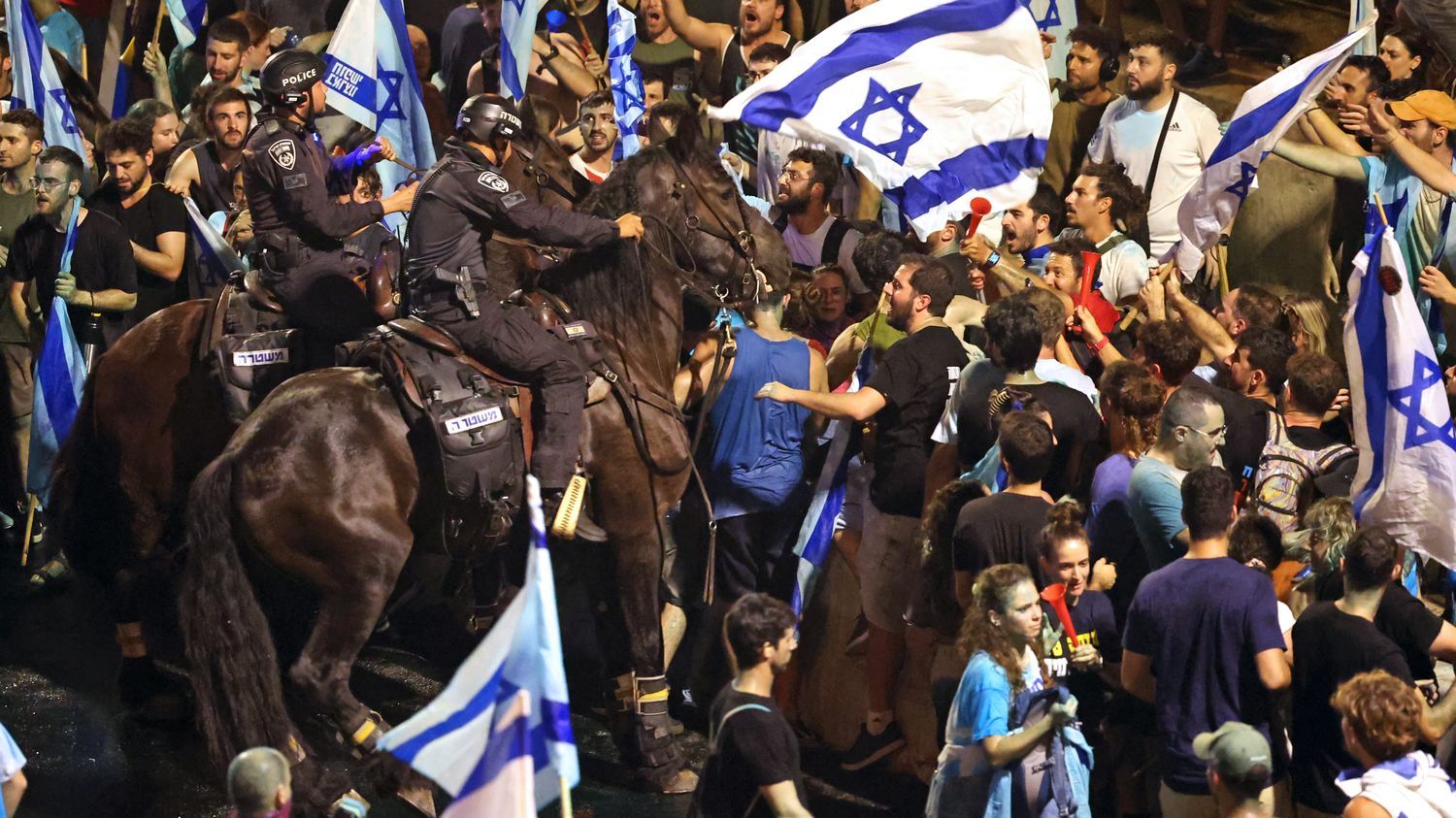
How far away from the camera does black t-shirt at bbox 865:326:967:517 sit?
30.2 feet

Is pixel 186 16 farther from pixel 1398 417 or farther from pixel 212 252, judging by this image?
pixel 1398 417

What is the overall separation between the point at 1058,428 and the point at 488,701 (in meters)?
3.93

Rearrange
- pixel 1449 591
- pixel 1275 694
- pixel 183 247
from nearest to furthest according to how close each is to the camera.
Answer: pixel 1275 694, pixel 1449 591, pixel 183 247

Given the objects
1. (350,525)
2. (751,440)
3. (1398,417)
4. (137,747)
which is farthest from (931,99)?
(137,747)

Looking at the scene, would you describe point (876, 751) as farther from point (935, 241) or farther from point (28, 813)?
point (28, 813)

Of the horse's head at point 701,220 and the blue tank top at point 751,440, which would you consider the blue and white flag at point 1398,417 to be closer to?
the blue tank top at point 751,440

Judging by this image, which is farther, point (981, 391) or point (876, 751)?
point (876, 751)

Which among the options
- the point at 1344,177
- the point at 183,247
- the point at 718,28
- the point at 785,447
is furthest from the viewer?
the point at 718,28

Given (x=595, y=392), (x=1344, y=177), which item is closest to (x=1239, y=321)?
(x=1344, y=177)

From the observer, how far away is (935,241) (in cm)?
1045

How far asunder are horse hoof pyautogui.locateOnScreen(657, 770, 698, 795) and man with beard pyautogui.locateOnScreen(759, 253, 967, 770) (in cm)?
91

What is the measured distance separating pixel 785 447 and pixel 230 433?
2903mm

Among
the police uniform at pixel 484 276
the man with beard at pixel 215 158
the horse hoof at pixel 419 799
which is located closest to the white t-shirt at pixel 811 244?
the police uniform at pixel 484 276

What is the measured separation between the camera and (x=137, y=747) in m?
9.87
